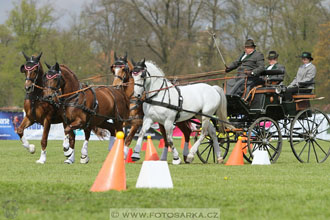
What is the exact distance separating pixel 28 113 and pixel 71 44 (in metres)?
32.0

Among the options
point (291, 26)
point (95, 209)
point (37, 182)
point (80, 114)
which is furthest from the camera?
point (291, 26)

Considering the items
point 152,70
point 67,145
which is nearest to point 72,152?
point 67,145

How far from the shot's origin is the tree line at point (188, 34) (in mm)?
41562

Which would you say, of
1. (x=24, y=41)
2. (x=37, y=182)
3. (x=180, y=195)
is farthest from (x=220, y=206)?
(x=24, y=41)

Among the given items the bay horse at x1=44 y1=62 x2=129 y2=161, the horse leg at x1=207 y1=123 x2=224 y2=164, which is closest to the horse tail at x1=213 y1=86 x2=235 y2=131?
the horse leg at x1=207 y1=123 x2=224 y2=164

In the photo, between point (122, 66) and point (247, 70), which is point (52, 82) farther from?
point (247, 70)

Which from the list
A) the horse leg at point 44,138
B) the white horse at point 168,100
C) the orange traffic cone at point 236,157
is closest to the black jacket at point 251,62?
the white horse at point 168,100

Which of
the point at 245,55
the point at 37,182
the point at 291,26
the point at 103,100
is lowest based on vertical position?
the point at 37,182

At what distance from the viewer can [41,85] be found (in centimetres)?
1347

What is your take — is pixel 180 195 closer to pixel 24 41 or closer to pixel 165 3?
pixel 165 3

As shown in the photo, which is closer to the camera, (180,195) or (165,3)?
(180,195)

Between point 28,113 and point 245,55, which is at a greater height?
point 245,55

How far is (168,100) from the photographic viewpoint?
12.7 meters

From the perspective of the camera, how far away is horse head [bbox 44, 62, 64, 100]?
1270 centimetres
